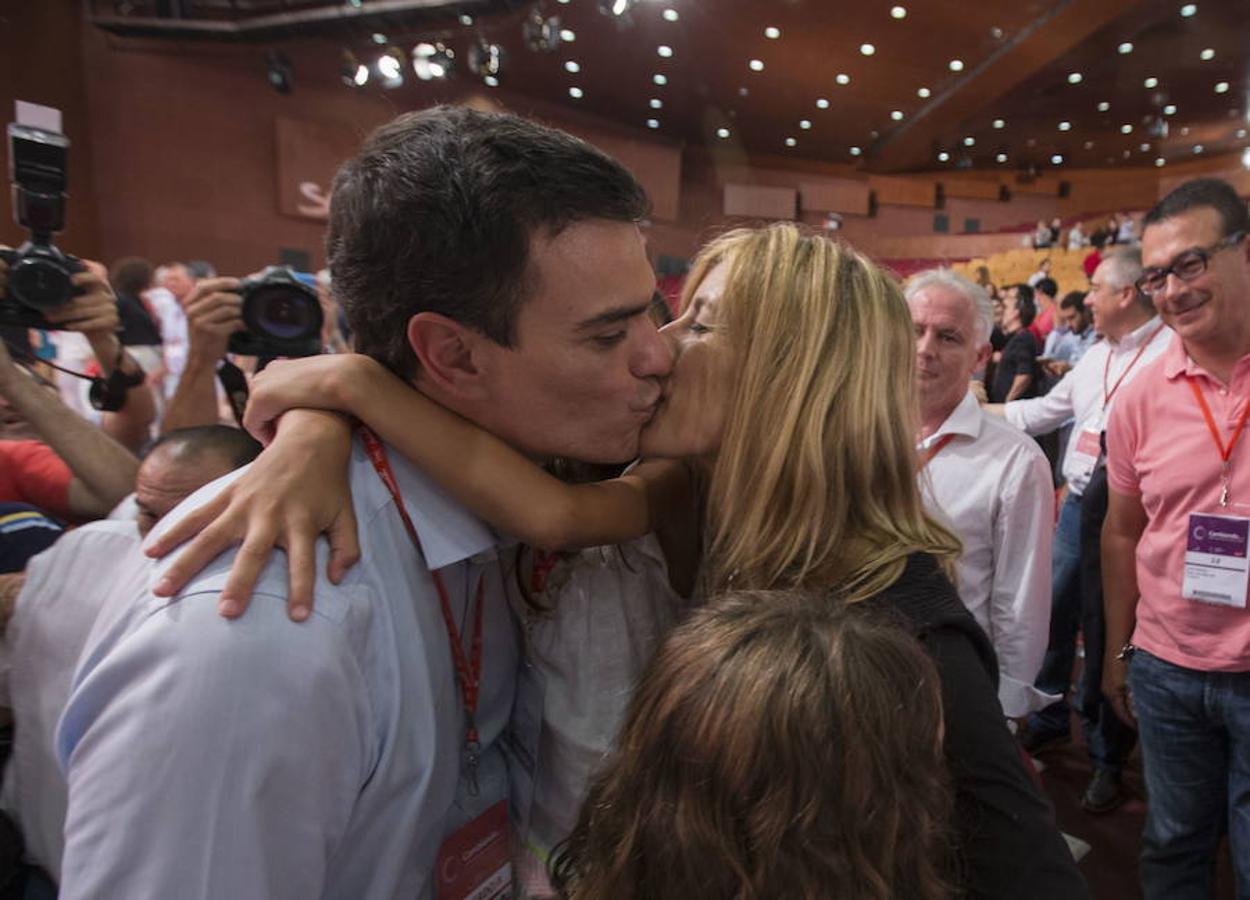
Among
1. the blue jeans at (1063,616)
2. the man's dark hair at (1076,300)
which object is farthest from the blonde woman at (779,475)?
the man's dark hair at (1076,300)

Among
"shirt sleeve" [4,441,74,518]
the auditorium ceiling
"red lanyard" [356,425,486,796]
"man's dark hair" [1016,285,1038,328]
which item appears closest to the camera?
"red lanyard" [356,425,486,796]

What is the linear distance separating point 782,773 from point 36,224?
5.96ft

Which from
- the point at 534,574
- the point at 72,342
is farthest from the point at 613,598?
the point at 72,342

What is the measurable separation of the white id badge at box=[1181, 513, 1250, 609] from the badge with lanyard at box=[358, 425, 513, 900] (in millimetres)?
Answer: 1528

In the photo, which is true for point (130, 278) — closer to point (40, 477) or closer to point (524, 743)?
point (40, 477)

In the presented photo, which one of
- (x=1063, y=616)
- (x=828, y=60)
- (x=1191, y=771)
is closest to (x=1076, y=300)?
(x=1063, y=616)

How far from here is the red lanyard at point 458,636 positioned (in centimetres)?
82

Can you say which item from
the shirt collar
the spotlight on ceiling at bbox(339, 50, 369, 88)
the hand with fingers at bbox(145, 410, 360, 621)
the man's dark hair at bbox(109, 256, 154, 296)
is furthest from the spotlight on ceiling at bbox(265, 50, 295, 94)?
the hand with fingers at bbox(145, 410, 360, 621)

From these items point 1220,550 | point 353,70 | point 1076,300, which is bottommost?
point 1220,550

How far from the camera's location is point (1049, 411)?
10.7 ft

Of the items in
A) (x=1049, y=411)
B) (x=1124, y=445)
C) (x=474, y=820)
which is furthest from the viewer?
(x=1049, y=411)

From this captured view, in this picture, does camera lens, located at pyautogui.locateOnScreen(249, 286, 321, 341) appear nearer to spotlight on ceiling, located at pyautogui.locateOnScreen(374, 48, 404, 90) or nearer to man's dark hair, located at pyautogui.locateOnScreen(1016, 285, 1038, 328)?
man's dark hair, located at pyautogui.locateOnScreen(1016, 285, 1038, 328)

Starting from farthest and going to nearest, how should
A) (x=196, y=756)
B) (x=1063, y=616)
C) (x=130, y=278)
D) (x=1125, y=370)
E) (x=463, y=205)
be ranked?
(x=130, y=278) → (x=1063, y=616) → (x=1125, y=370) → (x=463, y=205) → (x=196, y=756)

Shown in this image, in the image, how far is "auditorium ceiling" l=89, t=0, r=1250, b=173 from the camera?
8641 millimetres
